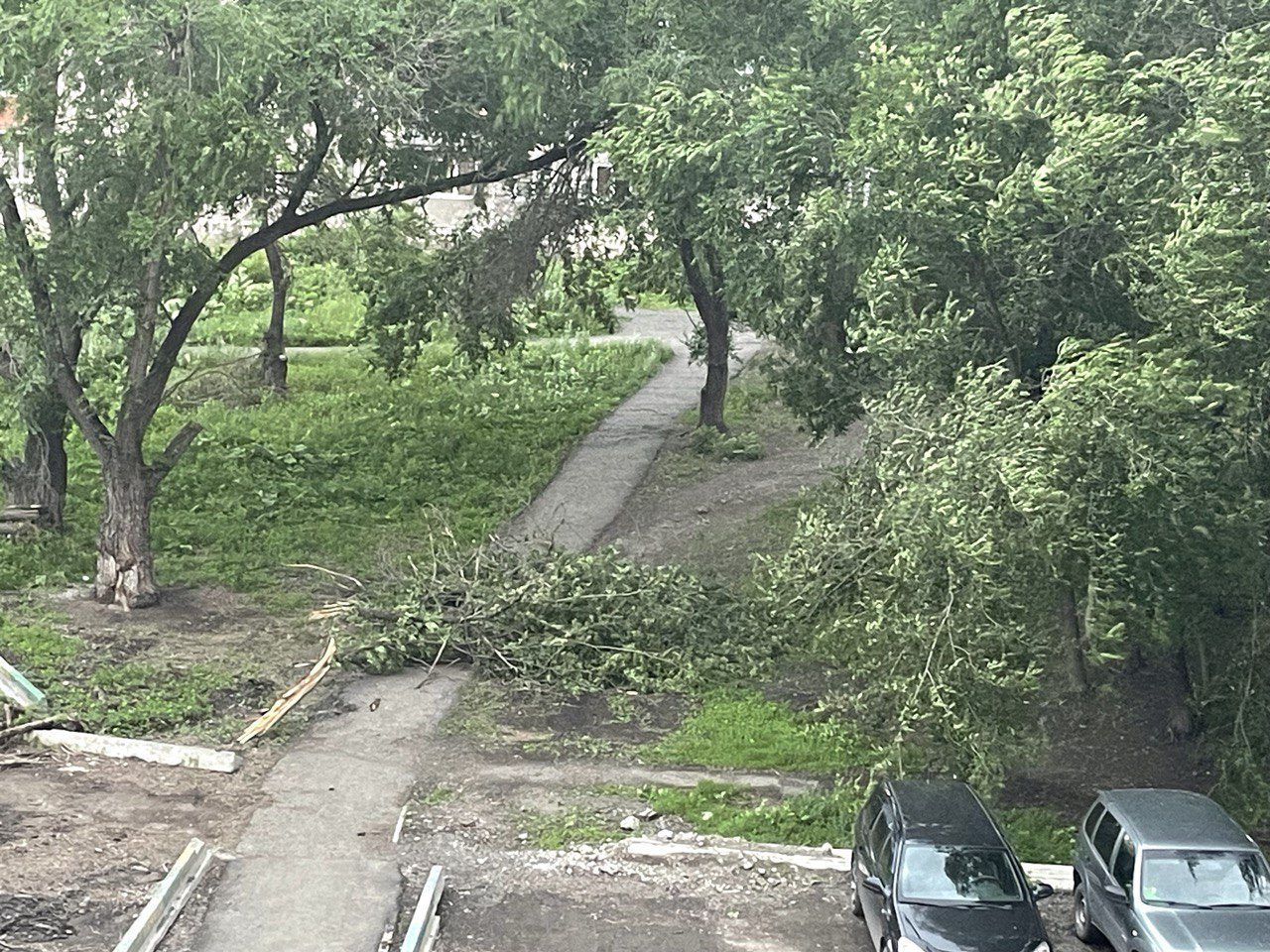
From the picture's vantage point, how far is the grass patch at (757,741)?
46.7 feet

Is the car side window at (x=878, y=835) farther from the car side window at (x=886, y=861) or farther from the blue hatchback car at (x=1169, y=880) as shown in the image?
the blue hatchback car at (x=1169, y=880)

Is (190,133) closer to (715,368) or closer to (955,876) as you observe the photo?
(955,876)

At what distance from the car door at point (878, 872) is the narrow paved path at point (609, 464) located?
24.4ft

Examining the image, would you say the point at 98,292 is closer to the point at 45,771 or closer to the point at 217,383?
the point at 45,771

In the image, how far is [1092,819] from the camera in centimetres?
1145

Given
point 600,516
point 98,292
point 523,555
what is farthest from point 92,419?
point 600,516

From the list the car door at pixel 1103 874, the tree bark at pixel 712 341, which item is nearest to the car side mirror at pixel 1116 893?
the car door at pixel 1103 874

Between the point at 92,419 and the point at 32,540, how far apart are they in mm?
2514

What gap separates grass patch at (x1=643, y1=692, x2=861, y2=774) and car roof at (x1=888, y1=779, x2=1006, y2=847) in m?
2.72

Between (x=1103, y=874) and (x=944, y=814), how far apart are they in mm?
1105

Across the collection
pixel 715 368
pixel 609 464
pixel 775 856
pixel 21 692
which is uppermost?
pixel 715 368

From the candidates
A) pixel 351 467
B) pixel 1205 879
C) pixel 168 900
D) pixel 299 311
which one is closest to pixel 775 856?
pixel 1205 879

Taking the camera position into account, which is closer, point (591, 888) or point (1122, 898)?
point (1122, 898)

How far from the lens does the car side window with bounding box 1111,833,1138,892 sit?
10484 mm
